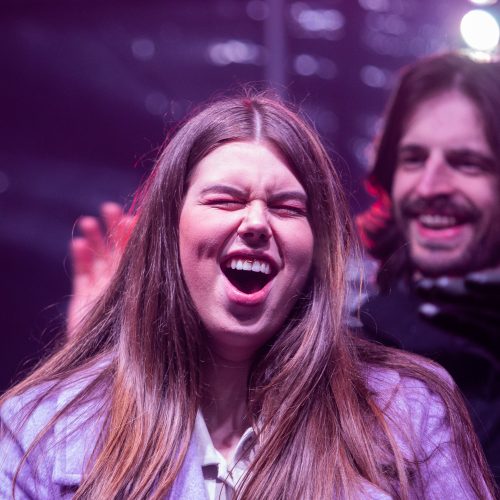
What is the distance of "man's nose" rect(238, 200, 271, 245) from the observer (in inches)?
46.1

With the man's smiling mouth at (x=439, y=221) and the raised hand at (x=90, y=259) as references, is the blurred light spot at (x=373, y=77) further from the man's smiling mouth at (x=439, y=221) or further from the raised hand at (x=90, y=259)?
the raised hand at (x=90, y=259)

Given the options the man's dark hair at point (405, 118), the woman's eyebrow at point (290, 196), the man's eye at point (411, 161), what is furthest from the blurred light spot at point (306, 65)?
the woman's eyebrow at point (290, 196)

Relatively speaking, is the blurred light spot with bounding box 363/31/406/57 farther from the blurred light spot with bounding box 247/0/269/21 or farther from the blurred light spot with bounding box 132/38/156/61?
the blurred light spot with bounding box 132/38/156/61

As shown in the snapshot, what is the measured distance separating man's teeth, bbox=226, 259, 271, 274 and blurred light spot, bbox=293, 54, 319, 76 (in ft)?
3.80

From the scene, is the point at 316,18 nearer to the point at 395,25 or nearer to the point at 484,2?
the point at 395,25

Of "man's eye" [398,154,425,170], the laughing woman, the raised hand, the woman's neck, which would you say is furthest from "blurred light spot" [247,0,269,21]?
the woman's neck

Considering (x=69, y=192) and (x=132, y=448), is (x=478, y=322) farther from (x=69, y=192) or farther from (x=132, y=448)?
(x=69, y=192)

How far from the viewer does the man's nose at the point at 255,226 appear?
1172 mm

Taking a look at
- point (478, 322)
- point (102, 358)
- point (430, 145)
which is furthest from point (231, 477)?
point (430, 145)

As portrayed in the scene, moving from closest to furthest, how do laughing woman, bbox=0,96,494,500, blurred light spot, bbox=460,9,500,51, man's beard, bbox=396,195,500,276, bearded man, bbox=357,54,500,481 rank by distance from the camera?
laughing woman, bbox=0,96,494,500 → bearded man, bbox=357,54,500,481 → man's beard, bbox=396,195,500,276 → blurred light spot, bbox=460,9,500,51

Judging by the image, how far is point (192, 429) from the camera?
1.20 m

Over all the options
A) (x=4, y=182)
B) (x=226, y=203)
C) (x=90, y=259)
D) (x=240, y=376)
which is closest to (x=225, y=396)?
(x=240, y=376)

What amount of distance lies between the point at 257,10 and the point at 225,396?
1.42 metres

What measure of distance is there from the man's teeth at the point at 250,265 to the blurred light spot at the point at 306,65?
1159 millimetres
